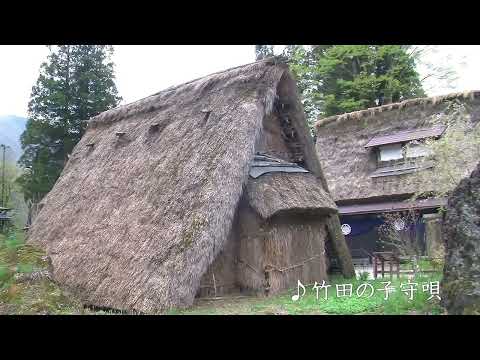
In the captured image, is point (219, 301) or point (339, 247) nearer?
point (219, 301)

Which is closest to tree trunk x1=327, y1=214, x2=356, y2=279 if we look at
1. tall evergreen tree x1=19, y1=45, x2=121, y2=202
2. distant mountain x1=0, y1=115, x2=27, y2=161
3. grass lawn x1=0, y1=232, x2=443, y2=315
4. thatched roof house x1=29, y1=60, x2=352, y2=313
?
thatched roof house x1=29, y1=60, x2=352, y2=313

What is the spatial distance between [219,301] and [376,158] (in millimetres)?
10424

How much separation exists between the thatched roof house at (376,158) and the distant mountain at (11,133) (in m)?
18.8

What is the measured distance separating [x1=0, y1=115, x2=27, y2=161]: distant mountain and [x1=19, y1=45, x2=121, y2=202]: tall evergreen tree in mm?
4943

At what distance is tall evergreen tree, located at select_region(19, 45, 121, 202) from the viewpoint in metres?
21.4

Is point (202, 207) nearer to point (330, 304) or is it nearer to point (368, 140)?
point (330, 304)

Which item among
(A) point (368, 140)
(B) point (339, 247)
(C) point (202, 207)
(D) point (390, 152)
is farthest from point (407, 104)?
(C) point (202, 207)

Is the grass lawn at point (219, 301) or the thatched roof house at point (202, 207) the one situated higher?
the thatched roof house at point (202, 207)

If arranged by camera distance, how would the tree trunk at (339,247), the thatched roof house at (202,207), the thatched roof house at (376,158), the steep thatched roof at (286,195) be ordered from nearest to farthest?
the thatched roof house at (202,207) < the steep thatched roof at (286,195) < the tree trunk at (339,247) < the thatched roof house at (376,158)

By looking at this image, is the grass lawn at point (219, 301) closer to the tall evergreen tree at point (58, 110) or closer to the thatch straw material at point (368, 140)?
the thatch straw material at point (368, 140)

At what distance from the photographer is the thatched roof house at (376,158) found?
47.9ft

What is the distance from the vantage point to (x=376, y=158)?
53.8 ft

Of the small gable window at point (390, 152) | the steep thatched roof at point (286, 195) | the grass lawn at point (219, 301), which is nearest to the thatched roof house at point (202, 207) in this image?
the steep thatched roof at point (286, 195)

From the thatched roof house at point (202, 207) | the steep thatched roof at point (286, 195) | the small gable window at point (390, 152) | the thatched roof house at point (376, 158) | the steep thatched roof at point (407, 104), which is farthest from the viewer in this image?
the small gable window at point (390, 152)
